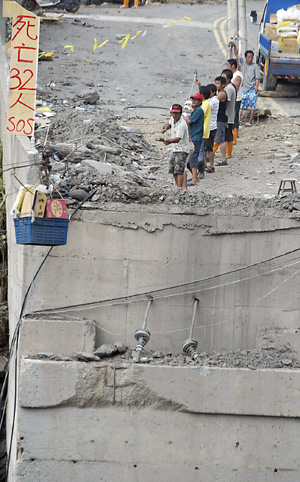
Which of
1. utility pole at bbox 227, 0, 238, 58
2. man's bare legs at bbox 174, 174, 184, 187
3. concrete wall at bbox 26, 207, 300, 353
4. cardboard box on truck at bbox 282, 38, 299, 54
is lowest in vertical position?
concrete wall at bbox 26, 207, 300, 353

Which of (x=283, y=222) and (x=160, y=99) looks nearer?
(x=283, y=222)

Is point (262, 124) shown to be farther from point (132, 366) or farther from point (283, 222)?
point (132, 366)

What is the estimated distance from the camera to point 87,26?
90.8 feet

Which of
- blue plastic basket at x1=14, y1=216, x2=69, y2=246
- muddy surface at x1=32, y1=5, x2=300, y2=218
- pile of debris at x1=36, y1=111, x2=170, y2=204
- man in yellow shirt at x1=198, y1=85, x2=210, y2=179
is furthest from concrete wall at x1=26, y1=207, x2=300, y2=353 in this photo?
man in yellow shirt at x1=198, y1=85, x2=210, y2=179

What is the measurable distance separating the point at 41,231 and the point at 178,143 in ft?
11.6

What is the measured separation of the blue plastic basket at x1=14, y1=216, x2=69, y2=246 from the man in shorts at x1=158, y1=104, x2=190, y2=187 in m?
3.15

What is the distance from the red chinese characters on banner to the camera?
9172mm

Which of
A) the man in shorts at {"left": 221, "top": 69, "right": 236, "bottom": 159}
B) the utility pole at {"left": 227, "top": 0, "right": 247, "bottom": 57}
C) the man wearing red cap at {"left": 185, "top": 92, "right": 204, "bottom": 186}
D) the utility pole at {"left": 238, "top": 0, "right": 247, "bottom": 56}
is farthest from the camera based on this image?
the utility pole at {"left": 238, "top": 0, "right": 247, "bottom": 56}

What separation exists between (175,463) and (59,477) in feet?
4.47

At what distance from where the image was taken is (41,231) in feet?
27.6

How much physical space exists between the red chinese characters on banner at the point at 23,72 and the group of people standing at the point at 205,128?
88.4 inches

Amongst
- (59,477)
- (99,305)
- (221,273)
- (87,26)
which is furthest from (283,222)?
(87,26)

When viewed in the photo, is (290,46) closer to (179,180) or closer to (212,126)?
(212,126)

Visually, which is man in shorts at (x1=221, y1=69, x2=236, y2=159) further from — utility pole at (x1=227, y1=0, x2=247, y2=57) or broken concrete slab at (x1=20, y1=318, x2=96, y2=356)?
broken concrete slab at (x1=20, y1=318, x2=96, y2=356)
